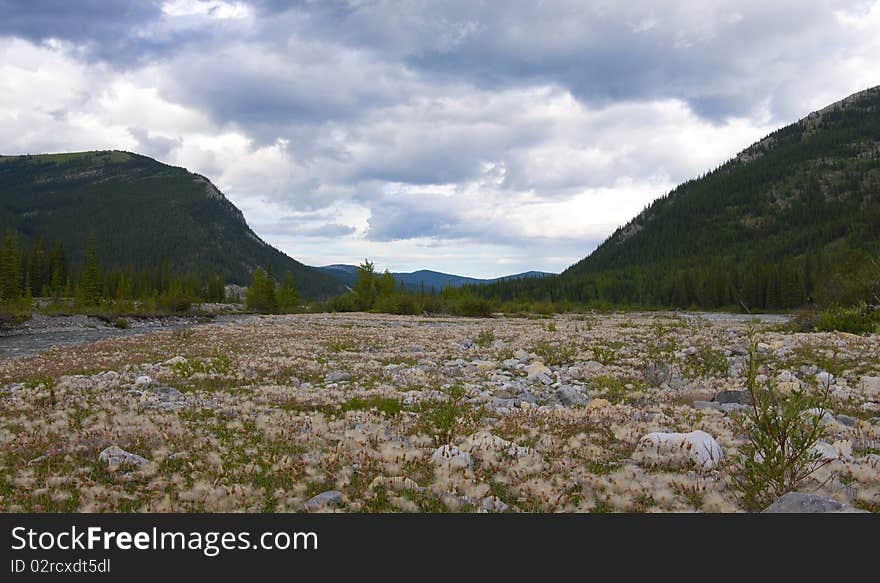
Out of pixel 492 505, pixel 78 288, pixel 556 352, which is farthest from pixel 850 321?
pixel 78 288

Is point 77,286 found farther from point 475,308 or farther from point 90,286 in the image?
point 475,308

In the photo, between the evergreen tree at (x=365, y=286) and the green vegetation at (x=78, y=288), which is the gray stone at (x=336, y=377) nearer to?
the green vegetation at (x=78, y=288)

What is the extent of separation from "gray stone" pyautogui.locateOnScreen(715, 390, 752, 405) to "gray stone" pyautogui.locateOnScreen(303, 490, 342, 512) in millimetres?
8883

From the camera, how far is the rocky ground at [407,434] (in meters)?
5.20

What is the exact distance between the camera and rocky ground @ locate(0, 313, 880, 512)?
5199mm

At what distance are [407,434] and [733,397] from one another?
745cm

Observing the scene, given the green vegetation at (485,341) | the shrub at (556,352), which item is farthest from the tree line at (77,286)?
the shrub at (556,352)

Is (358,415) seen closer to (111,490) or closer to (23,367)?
(111,490)

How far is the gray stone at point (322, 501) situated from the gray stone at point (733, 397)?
8883 mm

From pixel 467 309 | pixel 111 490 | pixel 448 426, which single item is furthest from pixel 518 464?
pixel 467 309

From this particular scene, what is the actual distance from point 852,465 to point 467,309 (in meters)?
73.9

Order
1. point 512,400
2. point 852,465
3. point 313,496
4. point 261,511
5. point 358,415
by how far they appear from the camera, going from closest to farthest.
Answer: point 261,511
point 313,496
point 852,465
point 358,415
point 512,400

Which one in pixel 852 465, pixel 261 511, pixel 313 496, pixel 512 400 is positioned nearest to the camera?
pixel 261 511

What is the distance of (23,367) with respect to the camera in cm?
1573
